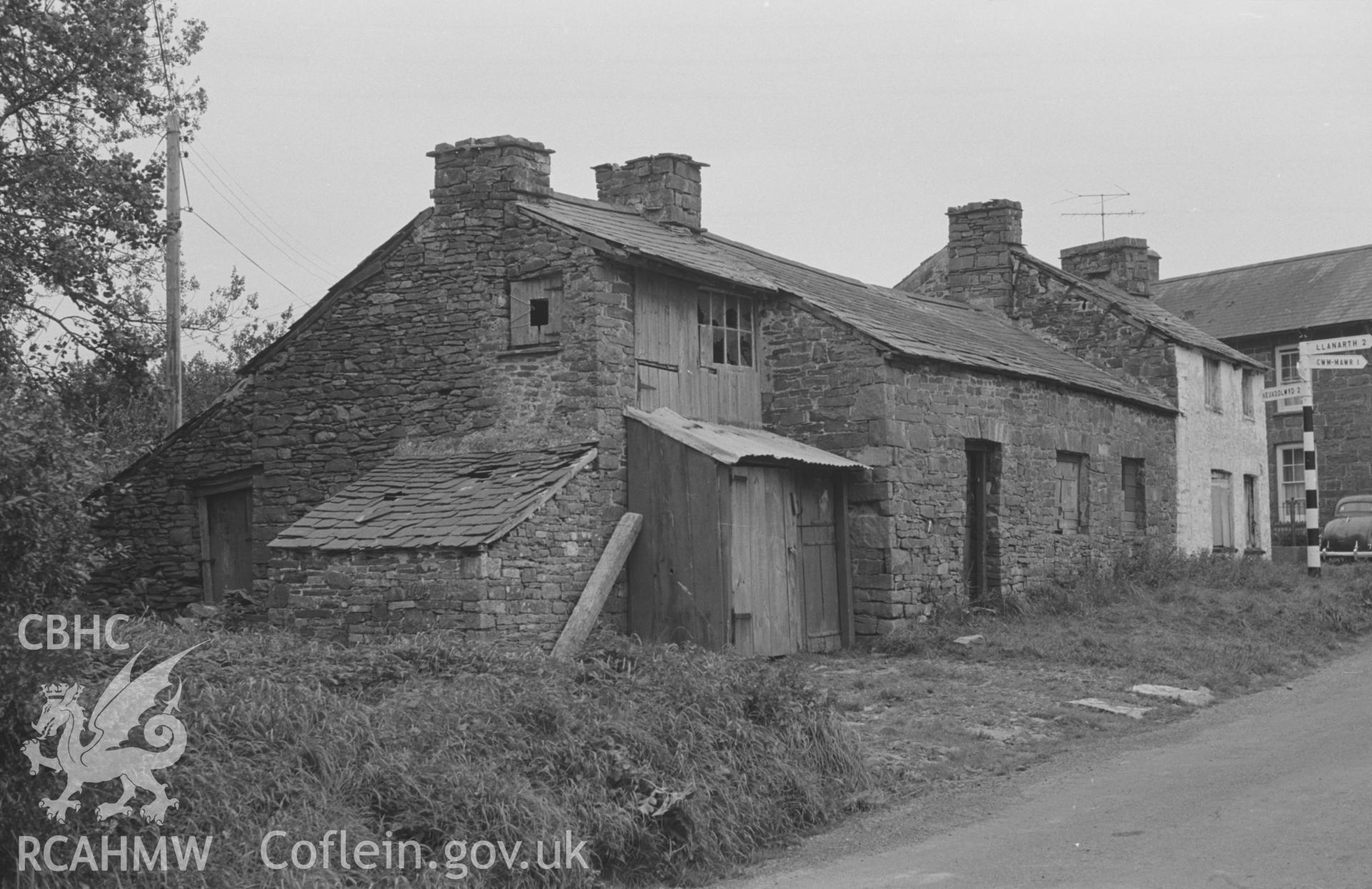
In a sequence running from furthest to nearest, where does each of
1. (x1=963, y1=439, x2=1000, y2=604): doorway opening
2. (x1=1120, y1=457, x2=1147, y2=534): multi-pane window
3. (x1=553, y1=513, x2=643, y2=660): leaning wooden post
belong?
(x1=1120, y1=457, x2=1147, y2=534): multi-pane window → (x1=963, y1=439, x2=1000, y2=604): doorway opening → (x1=553, y1=513, x2=643, y2=660): leaning wooden post

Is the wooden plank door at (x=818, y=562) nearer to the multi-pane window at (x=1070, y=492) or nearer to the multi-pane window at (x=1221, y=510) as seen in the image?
the multi-pane window at (x=1070, y=492)

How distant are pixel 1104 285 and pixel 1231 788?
19.6 metres

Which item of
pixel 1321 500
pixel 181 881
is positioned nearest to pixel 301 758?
pixel 181 881

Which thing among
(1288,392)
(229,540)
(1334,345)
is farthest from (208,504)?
(1334,345)

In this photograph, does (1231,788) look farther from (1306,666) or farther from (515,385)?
(515,385)

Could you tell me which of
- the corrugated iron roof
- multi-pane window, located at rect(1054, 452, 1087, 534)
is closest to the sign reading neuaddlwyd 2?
the corrugated iron roof

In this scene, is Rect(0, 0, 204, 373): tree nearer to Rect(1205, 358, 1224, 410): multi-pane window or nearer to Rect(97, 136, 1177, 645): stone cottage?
Rect(97, 136, 1177, 645): stone cottage

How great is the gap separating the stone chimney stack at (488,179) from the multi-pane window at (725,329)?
2385 millimetres

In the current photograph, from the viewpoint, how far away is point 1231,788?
925 centimetres

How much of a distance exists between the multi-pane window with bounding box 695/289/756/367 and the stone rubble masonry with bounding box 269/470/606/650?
3.44 metres

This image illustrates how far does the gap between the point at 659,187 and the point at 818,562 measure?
5683 mm

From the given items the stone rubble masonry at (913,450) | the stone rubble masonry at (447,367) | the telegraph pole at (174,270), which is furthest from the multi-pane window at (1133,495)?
the telegraph pole at (174,270)

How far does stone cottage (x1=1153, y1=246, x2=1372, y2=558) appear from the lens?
107ft

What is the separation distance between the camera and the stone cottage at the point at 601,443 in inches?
558
